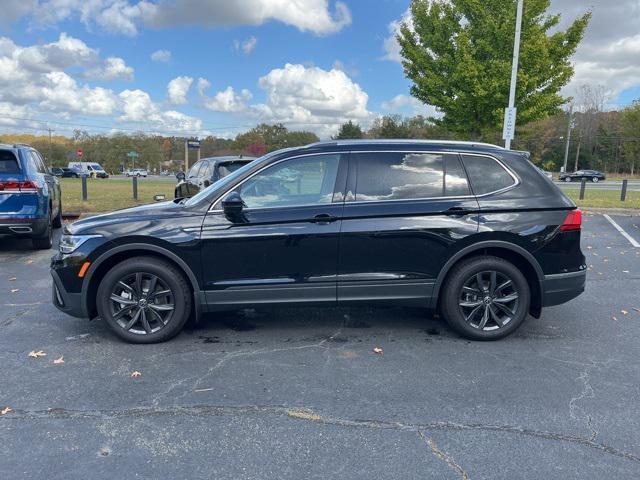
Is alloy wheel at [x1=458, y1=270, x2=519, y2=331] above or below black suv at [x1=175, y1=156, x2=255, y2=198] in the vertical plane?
below

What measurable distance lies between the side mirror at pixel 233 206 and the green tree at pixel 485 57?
50.2 feet

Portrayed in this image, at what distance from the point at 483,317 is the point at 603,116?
83.0 metres

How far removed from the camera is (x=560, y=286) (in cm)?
441

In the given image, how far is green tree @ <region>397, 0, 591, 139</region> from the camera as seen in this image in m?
17.1

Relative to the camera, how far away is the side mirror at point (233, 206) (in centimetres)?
408

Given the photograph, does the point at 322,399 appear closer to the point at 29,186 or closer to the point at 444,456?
the point at 444,456

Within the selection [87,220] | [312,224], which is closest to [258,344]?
[312,224]

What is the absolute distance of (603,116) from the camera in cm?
7394

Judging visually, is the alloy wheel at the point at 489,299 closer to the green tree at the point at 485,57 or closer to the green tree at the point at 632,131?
the green tree at the point at 485,57

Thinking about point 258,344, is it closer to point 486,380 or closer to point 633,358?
point 486,380

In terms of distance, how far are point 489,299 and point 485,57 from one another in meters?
16.0

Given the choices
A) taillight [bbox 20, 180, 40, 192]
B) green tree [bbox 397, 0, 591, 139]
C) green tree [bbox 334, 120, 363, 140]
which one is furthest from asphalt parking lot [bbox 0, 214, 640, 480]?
green tree [bbox 334, 120, 363, 140]

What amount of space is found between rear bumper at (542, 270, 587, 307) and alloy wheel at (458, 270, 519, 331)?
279mm

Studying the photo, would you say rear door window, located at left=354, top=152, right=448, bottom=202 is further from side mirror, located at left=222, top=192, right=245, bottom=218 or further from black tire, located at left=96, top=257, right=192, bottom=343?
black tire, located at left=96, top=257, right=192, bottom=343
